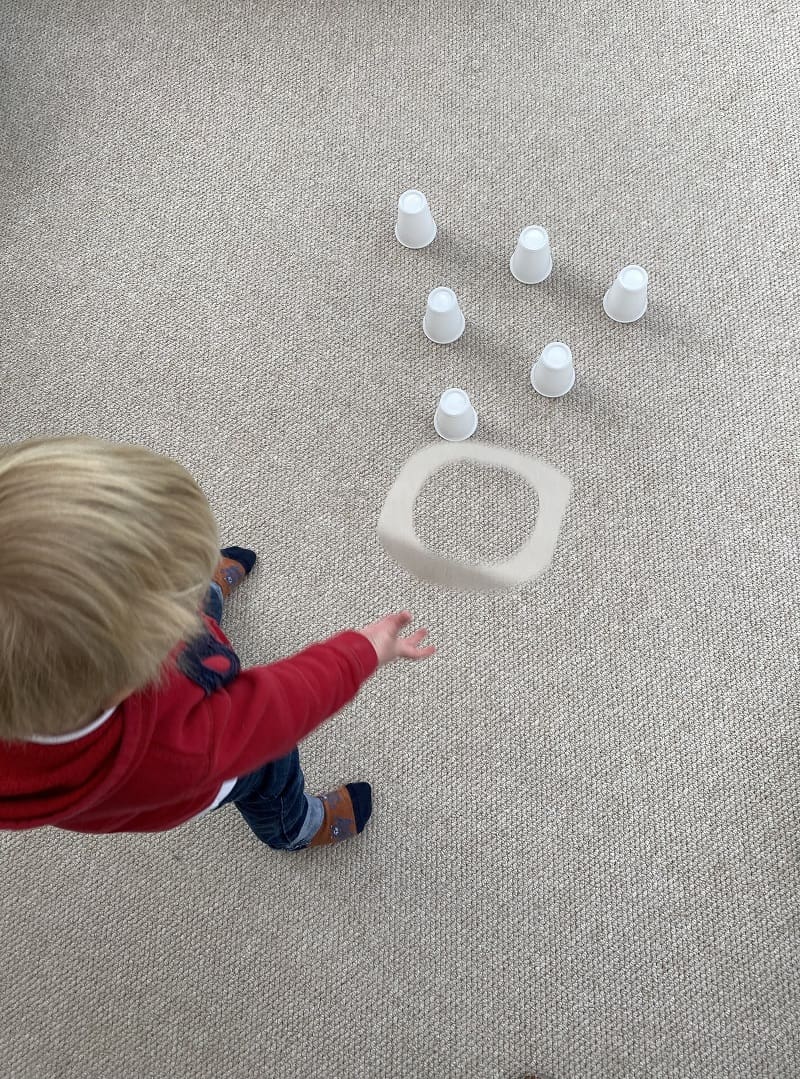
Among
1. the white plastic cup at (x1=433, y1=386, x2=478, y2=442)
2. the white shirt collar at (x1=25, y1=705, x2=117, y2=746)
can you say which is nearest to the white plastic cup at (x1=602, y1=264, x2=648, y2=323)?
the white plastic cup at (x1=433, y1=386, x2=478, y2=442)

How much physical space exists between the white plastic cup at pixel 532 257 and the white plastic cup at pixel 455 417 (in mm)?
202

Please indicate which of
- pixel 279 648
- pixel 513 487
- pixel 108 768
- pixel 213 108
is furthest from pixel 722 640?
pixel 213 108

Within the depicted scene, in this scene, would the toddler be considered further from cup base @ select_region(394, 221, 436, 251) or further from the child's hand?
cup base @ select_region(394, 221, 436, 251)

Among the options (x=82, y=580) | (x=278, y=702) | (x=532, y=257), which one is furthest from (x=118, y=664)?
(x=532, y=257)

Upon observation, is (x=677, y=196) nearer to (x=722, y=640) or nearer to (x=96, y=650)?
(x=722, y=640)

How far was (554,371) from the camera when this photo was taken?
1168 mm

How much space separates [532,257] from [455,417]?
10.0 inches

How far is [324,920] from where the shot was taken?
3.44ft

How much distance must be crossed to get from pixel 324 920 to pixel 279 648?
325 mm

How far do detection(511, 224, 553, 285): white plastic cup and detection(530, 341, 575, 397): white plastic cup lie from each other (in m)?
0.11

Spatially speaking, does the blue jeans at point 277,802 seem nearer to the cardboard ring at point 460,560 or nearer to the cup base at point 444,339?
the cardboard ring at point 460,560

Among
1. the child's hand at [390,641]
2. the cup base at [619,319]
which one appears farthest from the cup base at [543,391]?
the child's hand at [390,641]

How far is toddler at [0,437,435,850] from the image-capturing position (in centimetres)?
55

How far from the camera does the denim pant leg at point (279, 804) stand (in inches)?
34.0
